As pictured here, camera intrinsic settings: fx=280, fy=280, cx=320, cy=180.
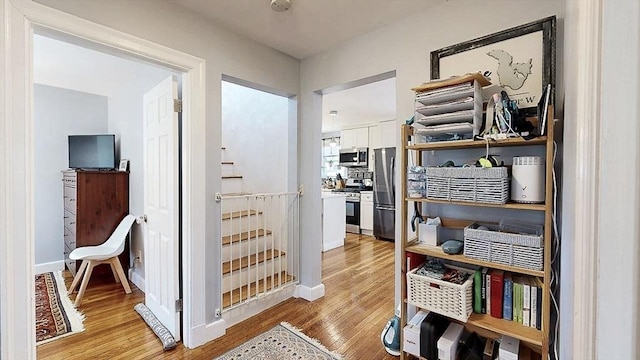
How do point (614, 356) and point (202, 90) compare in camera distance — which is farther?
point (202, 90)

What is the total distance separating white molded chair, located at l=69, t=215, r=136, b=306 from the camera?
2.72 meters

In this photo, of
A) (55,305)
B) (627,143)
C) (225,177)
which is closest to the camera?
(627,143)

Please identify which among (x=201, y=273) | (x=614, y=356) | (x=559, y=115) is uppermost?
(x=559, y=115)

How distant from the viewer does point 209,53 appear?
206 cm

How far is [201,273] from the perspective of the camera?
2.03m

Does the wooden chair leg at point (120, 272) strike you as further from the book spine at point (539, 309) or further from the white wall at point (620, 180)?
the white wall at point (620, 180)

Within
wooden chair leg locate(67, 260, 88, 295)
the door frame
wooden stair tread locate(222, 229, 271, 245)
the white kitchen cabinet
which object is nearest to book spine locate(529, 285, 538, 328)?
wooden stair tread locate(222, 229, 271, 245)

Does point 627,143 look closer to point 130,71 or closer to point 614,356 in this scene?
point 614,356

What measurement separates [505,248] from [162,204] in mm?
2319

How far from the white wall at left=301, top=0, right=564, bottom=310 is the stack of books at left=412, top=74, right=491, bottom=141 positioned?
32 cm

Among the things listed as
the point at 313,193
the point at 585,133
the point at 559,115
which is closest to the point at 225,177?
the point at 313,193

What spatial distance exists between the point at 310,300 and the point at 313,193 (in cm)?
104

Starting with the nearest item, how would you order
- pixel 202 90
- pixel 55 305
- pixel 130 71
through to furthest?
pixel 202 90, pixel 55 305, pixel 130 71

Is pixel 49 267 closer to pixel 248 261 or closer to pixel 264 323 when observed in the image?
pixel 248 261
